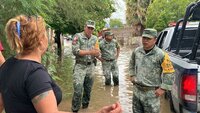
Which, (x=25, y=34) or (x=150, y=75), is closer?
(x=25, y=34)

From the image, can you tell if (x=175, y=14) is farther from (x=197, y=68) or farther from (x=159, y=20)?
(x=197, y=68)

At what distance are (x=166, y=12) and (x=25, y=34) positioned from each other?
26.2 m

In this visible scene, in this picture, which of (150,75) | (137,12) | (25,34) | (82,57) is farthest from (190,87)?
(137,12)

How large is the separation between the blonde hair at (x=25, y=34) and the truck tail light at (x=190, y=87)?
2659 mm

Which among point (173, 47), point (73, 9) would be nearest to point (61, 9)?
point (73, 9)

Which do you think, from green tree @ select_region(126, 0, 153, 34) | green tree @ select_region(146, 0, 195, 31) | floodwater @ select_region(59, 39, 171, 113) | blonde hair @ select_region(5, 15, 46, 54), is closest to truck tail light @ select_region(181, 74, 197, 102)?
blonde hair @ select_region(5, 15, 46, 54)

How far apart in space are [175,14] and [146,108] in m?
22.9

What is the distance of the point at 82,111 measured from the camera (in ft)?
25.3

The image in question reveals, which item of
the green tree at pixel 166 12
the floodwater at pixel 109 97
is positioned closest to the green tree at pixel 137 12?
the green tree at pixel 166 12

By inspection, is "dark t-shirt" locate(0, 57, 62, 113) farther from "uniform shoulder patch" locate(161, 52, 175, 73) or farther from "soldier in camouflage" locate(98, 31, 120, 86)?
"soldier in camouflage" locate(98, 31, 120, 86)

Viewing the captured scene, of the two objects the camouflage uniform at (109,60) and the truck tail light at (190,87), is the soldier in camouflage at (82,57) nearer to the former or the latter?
the truck tail light at (190,87)

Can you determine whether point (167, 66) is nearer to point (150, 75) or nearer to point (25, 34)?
point (150, 75)

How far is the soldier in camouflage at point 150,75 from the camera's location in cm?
497

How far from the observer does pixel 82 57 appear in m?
7.33
